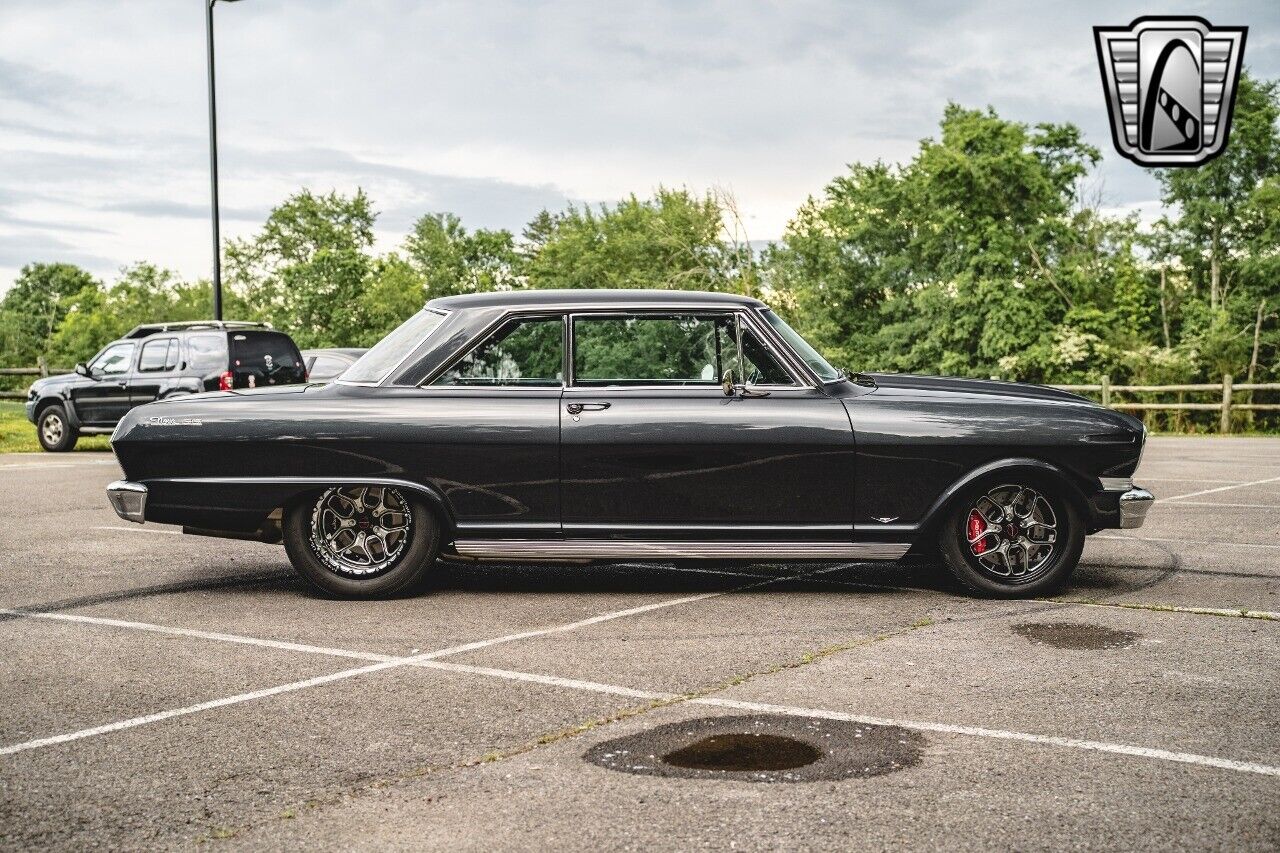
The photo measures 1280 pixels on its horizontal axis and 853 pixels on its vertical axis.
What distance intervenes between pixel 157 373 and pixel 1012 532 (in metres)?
15.4

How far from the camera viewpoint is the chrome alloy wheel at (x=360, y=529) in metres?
7.00

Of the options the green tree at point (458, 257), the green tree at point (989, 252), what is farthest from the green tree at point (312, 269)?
the green tree at point (989, 252)

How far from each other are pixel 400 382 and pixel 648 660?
238 centimetres

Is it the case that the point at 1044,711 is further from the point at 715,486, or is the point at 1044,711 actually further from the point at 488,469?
the point at 488,469

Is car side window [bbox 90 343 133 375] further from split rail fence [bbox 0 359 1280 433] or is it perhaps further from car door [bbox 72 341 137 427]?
split rail fence [bbox 0 359 1280 433]

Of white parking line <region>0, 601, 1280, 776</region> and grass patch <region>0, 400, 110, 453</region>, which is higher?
grass patch <region>0, 400, 110, 453</region>

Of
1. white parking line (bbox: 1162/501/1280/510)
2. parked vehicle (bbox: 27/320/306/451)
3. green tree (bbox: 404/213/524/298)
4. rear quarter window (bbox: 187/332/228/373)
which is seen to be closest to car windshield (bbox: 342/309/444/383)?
white parking line (bbox: 1162/501/1280/510)

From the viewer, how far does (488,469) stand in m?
6.85

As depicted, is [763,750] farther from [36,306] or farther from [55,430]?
[36,306]

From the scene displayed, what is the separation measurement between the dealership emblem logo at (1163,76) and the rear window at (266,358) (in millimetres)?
11660

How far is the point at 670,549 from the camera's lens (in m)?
6.82

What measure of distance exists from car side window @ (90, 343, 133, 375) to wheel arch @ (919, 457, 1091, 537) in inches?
625

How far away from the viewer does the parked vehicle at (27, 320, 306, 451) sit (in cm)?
1864

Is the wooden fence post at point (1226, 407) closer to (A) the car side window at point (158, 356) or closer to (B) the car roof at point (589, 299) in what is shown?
(A) the car side window at point (158, 356)
